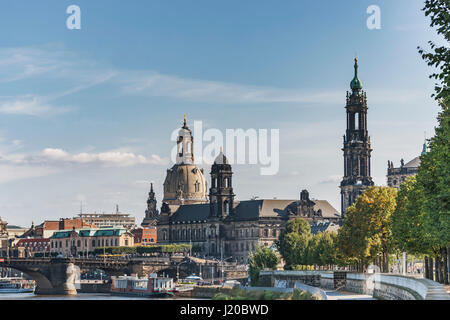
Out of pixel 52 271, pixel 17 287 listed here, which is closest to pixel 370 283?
pixel 52 271

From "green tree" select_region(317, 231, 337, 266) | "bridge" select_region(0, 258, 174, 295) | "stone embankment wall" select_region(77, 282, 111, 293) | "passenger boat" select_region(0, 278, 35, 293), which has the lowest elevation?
"passenger boat" select_region(0, 278, 35, 293)

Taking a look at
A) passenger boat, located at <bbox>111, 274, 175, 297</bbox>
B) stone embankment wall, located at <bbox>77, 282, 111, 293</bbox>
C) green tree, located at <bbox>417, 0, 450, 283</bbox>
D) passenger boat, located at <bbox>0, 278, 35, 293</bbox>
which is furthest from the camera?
passenger boat, located at <bbox>0, 278, 35, 293</bbox>

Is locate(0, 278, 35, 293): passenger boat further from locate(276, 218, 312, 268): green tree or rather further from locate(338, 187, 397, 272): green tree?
locate(338, 187, 397, 272): green tree

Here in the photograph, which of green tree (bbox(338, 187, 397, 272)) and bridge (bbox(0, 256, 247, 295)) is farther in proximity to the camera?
bridge (bbox(0, 256, 247, 295))

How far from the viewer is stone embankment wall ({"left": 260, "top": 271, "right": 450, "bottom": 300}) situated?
44.7m

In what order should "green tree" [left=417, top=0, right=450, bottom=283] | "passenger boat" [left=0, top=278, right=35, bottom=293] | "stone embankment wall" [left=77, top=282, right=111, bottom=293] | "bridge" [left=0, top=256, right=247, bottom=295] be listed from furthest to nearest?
"passenger boat" [left=0, top=278, right=35, bottom=293] < "stone embankment wall" [left=77, top=282, right=111, bottom=293] < "bridge" [left=0, top=256, right=247, bottom=295] < "green tree" [left=417, top=0, right=450, bottom=283]

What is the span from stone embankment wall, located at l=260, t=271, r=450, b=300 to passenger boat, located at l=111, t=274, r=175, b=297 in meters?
14.4

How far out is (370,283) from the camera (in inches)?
2945

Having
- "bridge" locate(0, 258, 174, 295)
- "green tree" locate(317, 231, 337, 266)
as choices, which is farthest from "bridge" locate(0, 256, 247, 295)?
"green tree" locate(317, 231, 337, 266)
